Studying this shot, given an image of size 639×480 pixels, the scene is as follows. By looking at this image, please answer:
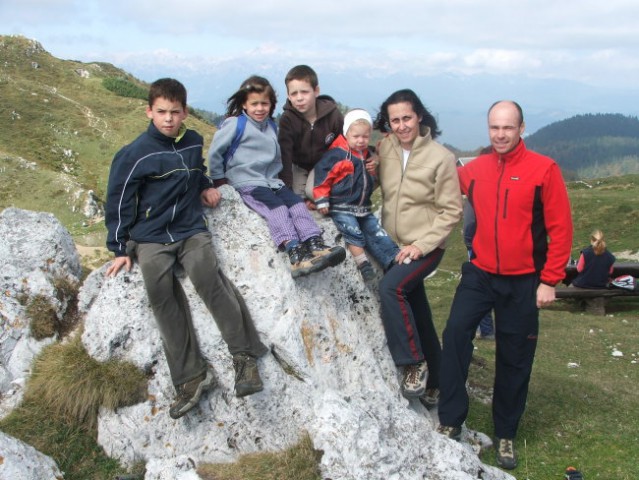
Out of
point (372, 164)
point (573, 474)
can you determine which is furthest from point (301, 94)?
point (573, 474)

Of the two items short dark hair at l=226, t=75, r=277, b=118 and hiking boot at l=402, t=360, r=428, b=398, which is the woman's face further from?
hiking boot at l=402, t=360, r=428, b=398

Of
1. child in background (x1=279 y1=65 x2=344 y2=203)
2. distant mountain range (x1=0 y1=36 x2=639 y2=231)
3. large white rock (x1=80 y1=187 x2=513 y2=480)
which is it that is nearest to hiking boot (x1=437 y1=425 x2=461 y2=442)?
large white rock (x1=80 y1=187 x2=513 y2=480)

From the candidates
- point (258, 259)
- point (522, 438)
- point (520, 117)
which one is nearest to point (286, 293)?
point (258, 259)

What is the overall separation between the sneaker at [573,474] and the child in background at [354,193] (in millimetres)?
3842

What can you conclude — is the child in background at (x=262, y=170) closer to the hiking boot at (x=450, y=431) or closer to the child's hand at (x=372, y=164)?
the child's hand at (x=372, y=164)

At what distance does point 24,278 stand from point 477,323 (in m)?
6.68

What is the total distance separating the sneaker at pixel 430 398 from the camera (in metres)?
8.33

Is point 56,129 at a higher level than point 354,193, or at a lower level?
higher

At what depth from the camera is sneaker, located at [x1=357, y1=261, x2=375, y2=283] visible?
7.88 metres

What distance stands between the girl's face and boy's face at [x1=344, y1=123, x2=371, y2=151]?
1.20m

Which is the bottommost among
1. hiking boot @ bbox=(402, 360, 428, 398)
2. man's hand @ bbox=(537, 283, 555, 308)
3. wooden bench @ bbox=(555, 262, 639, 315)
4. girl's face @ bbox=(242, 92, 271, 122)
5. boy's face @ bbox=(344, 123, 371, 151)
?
wooden bench @ bbox=(555, 262, 639, 315)

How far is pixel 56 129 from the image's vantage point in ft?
132

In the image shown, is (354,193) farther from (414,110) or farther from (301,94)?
(301,94)

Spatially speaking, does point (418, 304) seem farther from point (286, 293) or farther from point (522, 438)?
point (522, 438)
